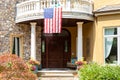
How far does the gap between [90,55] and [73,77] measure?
2.48 meters

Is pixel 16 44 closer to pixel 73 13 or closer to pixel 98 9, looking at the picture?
pixel 73 13

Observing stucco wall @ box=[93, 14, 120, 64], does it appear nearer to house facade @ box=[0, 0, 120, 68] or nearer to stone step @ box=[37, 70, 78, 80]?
house facade @ box=[0, 0, 120, 68]

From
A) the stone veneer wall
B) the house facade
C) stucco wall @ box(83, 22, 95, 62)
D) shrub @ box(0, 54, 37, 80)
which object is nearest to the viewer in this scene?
shrub @ box(0, 54, 37, 80)

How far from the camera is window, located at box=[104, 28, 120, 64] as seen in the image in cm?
1820

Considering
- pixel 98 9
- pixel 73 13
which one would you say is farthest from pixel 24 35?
pixel 98 9

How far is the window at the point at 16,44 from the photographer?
2059 cm

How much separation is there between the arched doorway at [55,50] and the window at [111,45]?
176 inches

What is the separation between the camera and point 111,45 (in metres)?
18.5

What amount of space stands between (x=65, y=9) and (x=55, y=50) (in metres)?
4.54

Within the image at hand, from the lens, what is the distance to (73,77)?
18.4 meters

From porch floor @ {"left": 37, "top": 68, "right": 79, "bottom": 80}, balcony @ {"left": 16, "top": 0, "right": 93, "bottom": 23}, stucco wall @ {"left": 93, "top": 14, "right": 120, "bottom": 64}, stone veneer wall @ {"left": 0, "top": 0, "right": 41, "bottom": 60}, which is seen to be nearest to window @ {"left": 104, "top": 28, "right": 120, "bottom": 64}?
stucco wall @ {"left": 93, "top": 14, "right": 120, "bottom": 64}

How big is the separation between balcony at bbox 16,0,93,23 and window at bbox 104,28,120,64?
1608 mm

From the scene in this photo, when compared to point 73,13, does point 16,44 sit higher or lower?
lower

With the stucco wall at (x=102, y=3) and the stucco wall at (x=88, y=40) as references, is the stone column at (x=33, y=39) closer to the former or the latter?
the stucco wall at (x=88, y=40)
